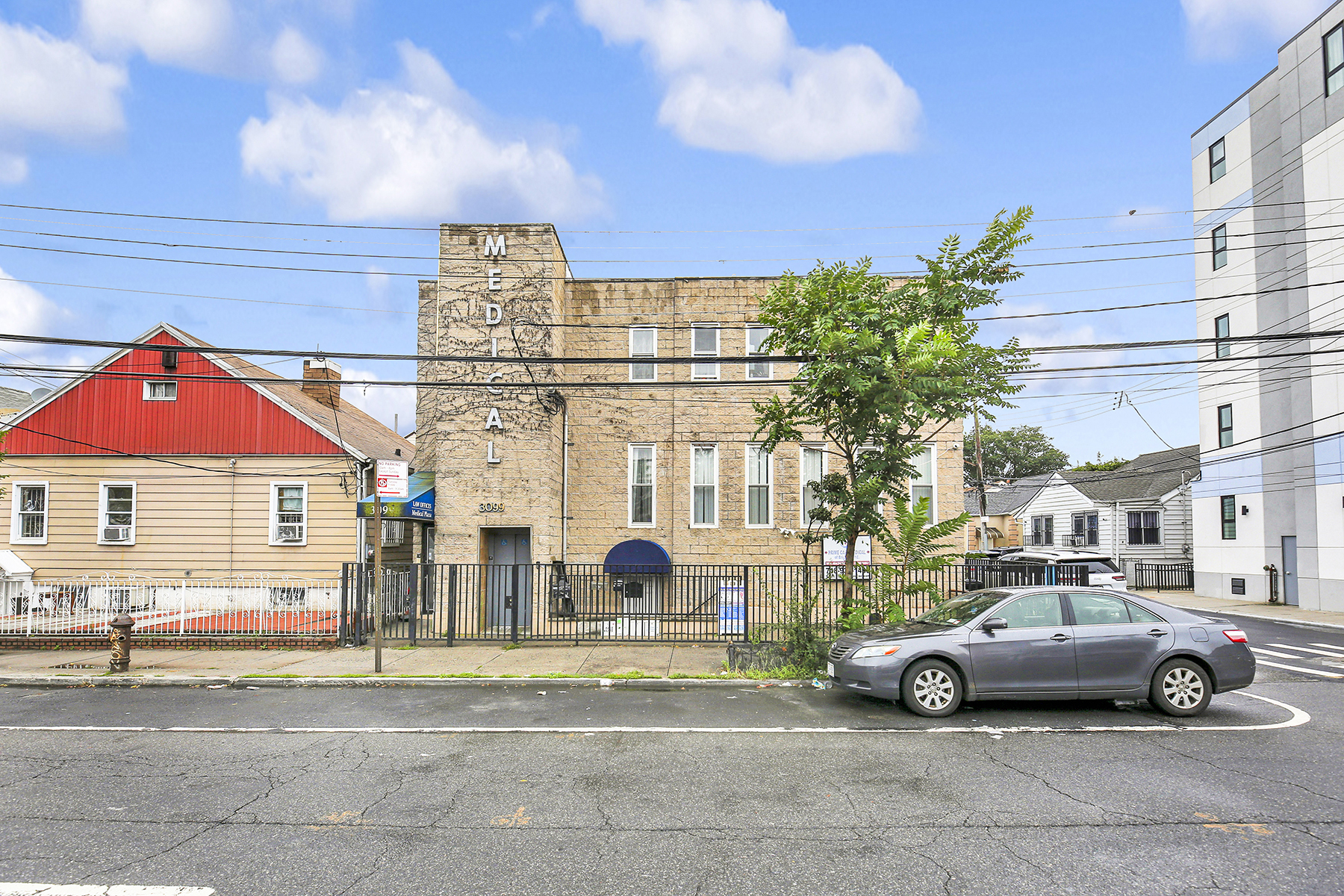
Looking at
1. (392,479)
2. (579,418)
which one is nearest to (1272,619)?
(579,418)

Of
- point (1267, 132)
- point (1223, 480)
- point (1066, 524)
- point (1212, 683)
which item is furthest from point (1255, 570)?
point (1212, 683)

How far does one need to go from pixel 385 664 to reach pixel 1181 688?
1121cm

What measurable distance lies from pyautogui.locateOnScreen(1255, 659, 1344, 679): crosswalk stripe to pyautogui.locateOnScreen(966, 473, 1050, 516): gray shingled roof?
35084 millimetres

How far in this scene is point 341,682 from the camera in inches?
436

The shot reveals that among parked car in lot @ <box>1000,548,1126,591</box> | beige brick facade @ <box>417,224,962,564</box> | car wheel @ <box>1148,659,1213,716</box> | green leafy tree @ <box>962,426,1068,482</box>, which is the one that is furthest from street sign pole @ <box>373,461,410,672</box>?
green leafy tree @ <box>962,426,1068,482</box>

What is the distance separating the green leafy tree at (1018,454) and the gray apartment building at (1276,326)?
43812 mm

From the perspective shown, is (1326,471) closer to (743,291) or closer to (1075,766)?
(743,291)

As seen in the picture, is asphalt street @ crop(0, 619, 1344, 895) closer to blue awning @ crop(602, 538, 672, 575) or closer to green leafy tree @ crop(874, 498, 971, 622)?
green leafy tree @ crop(874, 498, 971, 622)

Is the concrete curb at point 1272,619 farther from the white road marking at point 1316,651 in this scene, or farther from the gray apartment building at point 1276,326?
the white road marking at point 1316,651

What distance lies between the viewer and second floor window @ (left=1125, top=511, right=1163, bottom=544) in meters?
35.2

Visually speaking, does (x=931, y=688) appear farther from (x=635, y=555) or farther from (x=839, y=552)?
(x=635, y=555)

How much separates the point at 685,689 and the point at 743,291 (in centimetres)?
1205

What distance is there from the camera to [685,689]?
10.5 meters

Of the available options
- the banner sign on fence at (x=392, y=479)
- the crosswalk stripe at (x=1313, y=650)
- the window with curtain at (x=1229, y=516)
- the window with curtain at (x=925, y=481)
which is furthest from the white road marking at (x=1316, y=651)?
the banner sign on fence at (x=392, y=479)
